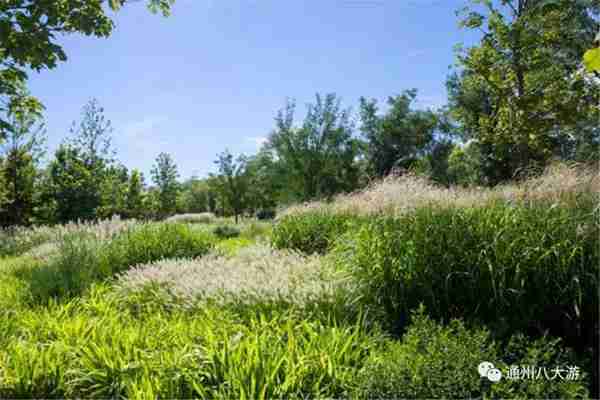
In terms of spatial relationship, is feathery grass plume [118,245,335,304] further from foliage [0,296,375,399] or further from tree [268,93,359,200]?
tree [268,93,359,200]

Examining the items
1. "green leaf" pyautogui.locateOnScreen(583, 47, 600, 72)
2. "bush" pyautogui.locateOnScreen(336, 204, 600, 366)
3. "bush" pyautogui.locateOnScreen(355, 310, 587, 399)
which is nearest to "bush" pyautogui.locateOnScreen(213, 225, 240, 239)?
"bush" pyautogui.locateOnScreen(336, 204, 600, 366)

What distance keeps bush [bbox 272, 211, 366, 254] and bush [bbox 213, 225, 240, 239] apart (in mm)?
3764

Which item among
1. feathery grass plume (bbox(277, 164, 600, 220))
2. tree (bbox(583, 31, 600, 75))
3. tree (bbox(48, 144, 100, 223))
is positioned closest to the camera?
tree (bbox(583, 31, 600, 75))

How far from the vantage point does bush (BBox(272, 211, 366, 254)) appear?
19.5 feet

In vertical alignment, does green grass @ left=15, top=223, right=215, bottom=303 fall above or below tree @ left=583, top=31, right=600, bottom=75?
below

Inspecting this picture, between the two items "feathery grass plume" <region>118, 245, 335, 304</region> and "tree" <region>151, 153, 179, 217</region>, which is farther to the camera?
"tree" <region>151, 153, 179, 217</region>

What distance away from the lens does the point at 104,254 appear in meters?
5.12

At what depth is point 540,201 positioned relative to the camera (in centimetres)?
312

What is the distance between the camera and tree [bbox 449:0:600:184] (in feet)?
29.0

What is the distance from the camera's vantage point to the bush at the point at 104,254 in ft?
13.2

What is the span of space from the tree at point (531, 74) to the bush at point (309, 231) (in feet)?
18.5

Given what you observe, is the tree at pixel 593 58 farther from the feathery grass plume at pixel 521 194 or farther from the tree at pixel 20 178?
the tree at pixel 20 178

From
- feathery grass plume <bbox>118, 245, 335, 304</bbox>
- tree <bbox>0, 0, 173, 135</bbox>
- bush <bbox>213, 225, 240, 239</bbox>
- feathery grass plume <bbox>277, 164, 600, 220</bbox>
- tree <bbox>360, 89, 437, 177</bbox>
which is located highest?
tree <bbox>360, 89, 437, 177</bbox>

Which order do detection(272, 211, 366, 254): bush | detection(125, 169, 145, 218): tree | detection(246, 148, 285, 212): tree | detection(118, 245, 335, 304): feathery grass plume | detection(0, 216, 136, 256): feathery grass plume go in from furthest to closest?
1. detection(246, 148, 285, 212): tree
2. detection(125, 169, 145, 218): tree
3. detection(0, 216, 136, 256): feathery grass plume
4. detection(272, 211, 366, 254): bush
5. detection(118, 245, 335, 304): feathery grass plume
